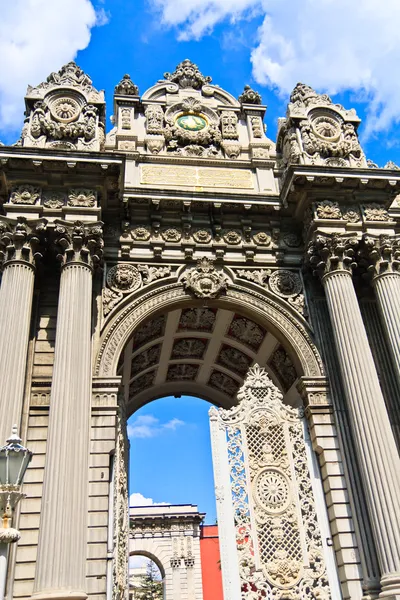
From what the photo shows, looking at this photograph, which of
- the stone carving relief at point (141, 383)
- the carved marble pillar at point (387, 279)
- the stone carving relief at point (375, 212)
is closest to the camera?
the carved marble pillar at point (387, 279)

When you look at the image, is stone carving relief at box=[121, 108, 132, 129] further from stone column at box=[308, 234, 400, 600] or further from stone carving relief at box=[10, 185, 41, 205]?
stone column at box=[308, 234, 400, 600]

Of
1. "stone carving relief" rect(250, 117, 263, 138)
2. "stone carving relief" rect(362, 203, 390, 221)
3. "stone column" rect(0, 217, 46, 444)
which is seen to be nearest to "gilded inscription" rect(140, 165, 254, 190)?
"stone carving relief" rect(250, 117, 263, 138)

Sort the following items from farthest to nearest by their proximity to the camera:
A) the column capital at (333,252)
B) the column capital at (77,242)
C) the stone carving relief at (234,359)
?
the stone carving relief at (234,359)
the column capital at (333,252)
the column capital at (77,242)

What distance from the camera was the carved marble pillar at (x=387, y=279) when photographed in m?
13.1

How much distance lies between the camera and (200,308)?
1521cm

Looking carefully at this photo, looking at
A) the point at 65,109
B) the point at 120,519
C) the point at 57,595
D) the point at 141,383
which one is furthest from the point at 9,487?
the point at 65,109

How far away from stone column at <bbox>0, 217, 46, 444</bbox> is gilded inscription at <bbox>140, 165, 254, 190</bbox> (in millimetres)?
4034

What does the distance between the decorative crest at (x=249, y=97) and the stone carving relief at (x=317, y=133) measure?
4.78 ft

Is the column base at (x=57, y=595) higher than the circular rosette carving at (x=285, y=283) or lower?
lower

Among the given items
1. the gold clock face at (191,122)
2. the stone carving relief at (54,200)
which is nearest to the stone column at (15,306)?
the stone carving relief at (54,200)

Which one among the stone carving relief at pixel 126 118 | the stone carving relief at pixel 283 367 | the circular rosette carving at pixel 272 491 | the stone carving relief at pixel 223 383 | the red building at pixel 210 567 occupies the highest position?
the stone carving relief at pixel 126 118

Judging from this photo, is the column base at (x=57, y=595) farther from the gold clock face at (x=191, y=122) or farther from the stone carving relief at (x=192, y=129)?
the gold clock face at (x=191, y=122)

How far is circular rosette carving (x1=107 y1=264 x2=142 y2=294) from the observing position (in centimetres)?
1418

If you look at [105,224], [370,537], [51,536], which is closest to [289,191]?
[105,224]
